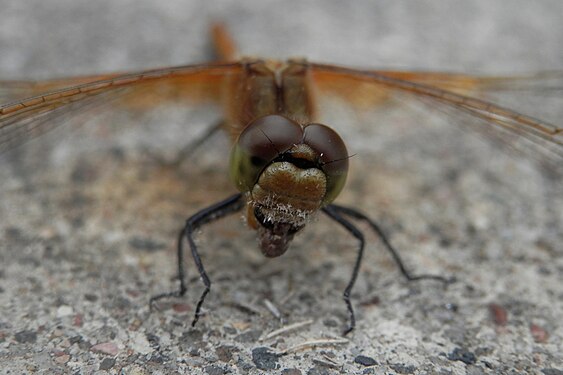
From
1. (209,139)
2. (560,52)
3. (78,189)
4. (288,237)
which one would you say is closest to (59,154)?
(78,189)

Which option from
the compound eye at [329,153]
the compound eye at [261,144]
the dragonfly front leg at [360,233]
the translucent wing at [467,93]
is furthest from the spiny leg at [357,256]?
the translucent wing at [467,93]

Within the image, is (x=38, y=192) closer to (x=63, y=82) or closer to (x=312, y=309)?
(x=63, y=82)

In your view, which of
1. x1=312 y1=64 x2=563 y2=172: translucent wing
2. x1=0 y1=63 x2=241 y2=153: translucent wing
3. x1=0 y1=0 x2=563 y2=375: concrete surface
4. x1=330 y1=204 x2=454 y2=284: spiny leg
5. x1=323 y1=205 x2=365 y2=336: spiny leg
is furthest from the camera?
x1=312 y1=64 x2=563 y2=172: translucent wing

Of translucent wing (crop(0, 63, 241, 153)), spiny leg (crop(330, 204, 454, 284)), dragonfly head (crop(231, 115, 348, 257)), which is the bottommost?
spiny leg (crop(330, 204, 454, 284))

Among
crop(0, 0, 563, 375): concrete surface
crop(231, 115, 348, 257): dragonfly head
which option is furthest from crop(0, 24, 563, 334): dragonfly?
crop(0, 0, 563, 375): concrete surface

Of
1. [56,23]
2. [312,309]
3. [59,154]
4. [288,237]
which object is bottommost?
[312,309]

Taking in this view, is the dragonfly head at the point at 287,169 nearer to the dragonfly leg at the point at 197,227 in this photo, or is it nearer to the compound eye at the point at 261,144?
the compound eye at the point at 261,144

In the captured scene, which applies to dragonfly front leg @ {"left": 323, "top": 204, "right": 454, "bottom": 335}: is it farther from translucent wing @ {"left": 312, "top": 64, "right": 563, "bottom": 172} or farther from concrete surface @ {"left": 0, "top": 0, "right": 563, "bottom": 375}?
translucent wing @ {"left": 312, "top": 64, "right": 563, "bottom": 172}

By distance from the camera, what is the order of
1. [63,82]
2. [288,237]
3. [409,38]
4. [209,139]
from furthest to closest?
[409,38] → [209,139] → [63,82] → [288,237]
